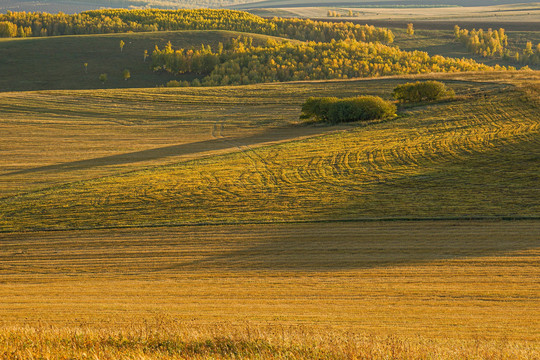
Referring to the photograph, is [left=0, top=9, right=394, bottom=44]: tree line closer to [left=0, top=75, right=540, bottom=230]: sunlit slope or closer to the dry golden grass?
the dry golden grass

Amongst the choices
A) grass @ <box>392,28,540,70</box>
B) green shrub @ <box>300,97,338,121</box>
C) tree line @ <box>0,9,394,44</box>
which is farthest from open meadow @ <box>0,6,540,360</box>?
tree line @ <box>0,9,394,44</box>

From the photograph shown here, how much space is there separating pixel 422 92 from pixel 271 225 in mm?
36538

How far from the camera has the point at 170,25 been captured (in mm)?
184375

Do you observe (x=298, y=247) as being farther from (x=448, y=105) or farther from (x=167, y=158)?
(x=448, y=105)

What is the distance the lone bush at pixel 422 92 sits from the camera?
58344 mm

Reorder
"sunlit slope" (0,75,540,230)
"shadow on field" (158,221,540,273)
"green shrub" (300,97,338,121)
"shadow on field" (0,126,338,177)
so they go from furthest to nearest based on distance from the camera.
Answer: "green shrub" (300,97,338,121) < "shadow on field" (0,126,338,177) < "sunlit slope" (0,75,540,230) < "shadow on field" (158,221,540,273)

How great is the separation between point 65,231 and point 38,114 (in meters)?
34.0

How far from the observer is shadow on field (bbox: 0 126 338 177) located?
40281 millimetres

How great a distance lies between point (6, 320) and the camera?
56.6 feet

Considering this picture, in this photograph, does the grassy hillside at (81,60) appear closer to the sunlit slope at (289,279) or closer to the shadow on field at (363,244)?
the sunlit slope at (289,279)

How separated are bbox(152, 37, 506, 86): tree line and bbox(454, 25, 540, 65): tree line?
142ft

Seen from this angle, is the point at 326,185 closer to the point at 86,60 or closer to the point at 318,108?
the point at 318,108

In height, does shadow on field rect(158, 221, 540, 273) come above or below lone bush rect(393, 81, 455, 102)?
below

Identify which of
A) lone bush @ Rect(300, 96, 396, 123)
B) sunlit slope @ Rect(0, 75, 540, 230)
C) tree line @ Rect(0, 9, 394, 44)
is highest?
tree line @ Rect(0, 9, 394, 44)
